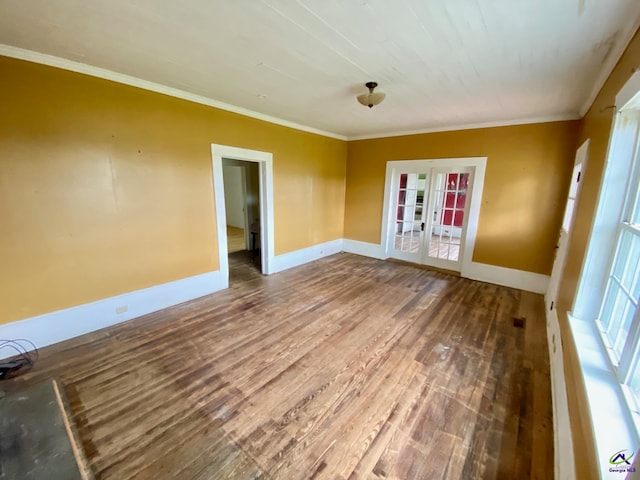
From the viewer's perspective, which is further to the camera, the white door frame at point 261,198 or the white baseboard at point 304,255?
the white baseboard at point 304,255

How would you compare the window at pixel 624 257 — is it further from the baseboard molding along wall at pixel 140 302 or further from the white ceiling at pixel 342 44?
the baseboard molding along wall at pixel 140 302

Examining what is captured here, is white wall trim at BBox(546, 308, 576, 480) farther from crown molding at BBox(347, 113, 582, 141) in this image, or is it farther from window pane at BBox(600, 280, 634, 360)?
crown molding at BBox(347, 113, 582, 141)

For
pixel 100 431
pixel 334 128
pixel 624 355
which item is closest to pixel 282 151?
pixel 334 128

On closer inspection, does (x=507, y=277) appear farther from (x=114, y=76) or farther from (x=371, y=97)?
(x=114, y=76)

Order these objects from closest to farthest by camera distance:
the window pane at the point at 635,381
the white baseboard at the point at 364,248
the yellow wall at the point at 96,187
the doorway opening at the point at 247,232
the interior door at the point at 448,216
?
the window pane at the point at 635,381 < the yellow wall at the point at 96,187 < the interior door at the point at 448,216 < the doorway opening at the point at 247,232 < the white baseboard at the point at 364,248

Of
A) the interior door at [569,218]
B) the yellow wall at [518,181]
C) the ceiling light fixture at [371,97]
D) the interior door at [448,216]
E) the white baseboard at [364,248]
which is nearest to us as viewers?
the ceiling light fixture at [371,97]

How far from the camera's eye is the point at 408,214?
17.4ft

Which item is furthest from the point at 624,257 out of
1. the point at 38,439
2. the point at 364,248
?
the point at 364,248

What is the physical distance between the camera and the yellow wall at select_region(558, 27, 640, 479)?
3.78 ft

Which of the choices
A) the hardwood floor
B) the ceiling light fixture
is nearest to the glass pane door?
the hardwood floor

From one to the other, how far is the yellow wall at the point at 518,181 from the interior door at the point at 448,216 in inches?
11.0

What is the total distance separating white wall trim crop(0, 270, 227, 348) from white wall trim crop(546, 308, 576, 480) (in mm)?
3783

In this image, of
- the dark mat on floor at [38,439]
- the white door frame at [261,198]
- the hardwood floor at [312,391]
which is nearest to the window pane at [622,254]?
the hardwood floor at [312,391]

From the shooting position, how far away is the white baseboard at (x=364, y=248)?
5692 millimetres
